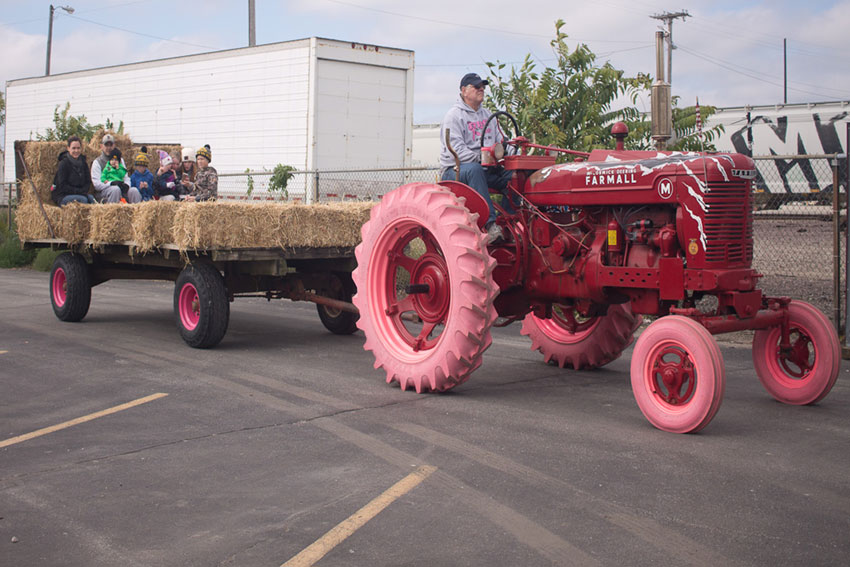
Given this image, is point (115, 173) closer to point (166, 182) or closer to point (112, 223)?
point (166, 182)

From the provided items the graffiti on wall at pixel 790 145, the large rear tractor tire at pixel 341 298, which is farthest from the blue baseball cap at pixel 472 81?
the graffiti on wall at pixel 790 145

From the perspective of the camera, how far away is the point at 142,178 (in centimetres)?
1192

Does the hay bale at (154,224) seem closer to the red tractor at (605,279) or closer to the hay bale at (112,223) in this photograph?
the hay bale at (112,223)

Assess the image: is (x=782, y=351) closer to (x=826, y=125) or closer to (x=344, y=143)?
(x=344, y=143)

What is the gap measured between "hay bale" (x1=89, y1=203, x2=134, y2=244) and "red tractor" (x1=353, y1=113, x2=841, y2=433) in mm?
3294

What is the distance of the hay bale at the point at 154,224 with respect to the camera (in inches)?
341

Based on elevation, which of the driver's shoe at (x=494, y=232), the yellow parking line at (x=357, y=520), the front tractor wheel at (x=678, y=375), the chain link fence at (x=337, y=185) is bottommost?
the yellow parking line at (x=357, y=520)

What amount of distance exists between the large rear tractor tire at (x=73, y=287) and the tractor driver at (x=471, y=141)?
539 centimetres

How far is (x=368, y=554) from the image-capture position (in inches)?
144

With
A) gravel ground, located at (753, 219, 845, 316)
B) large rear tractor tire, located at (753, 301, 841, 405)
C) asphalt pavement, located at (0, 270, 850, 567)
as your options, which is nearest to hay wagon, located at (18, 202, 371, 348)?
asphalt pavement, located at (0, 270, 850, 567)

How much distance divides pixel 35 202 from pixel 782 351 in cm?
918

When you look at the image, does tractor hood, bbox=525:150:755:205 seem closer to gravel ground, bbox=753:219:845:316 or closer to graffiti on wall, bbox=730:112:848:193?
gravel ground, bbox=753:219:845:316

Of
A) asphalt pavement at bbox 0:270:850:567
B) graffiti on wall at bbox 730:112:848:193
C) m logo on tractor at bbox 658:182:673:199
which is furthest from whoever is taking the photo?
graffiti on wall at bbox 730:112:848:193

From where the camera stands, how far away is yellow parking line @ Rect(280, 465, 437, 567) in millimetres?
3639
